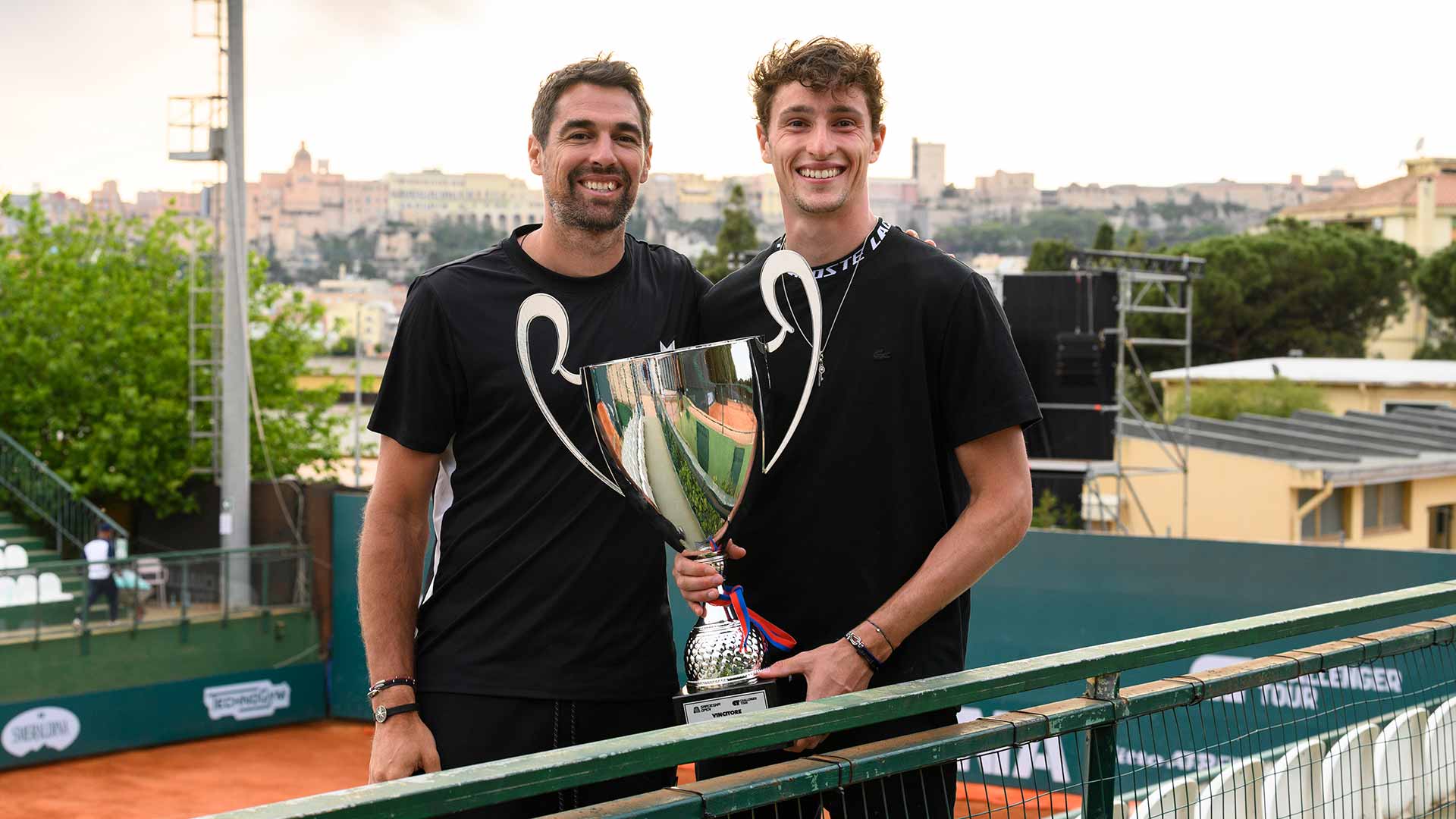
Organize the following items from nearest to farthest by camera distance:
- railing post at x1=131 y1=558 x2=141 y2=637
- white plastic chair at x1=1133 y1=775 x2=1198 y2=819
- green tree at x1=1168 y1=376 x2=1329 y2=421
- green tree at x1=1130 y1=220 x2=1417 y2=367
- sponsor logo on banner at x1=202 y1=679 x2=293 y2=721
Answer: white plastic chair at x1=1133 y1=775 x2=1198 y2=819 < railing post at x1=131 y1=558 x2=141 y2=637 < sponsor logo on banner at x1=202 y1=679 x2=293 y2=721 < green tree at x1=1168 y1=376 x2=1329 y2=421 < green tree at x1=1130 y1=220 x2=1417 y2=367

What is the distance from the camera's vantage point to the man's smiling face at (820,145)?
219 centimetres

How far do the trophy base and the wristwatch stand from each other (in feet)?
1.49

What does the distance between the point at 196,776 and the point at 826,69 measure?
1249 cm

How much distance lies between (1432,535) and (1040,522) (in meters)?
7.55

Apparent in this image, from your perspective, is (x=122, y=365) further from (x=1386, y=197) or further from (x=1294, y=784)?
(x=1386, y=197)

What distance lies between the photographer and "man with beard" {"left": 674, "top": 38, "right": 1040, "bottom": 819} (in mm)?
2129

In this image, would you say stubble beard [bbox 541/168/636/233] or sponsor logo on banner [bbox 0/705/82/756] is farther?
sponsor logo on banner [bbox 0/705/82/756]

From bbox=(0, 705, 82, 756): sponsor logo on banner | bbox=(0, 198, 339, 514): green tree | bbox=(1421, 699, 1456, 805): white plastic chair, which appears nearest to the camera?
bbox=(1421, 699, 1456, 805): white plastic chair

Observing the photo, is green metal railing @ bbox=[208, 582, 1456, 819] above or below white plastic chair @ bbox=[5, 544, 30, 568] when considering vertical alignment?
above

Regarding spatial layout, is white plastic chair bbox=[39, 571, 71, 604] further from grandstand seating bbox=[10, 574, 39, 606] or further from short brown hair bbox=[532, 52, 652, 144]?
short brown hair bbox=[532, 52, 652, 144]

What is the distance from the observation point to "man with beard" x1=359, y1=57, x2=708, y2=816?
2.23 m

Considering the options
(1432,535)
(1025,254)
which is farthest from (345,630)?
(1025,254)

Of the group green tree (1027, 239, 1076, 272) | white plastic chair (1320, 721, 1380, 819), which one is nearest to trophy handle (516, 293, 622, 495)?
white plastic chair (1320, 721, 1380, 819)

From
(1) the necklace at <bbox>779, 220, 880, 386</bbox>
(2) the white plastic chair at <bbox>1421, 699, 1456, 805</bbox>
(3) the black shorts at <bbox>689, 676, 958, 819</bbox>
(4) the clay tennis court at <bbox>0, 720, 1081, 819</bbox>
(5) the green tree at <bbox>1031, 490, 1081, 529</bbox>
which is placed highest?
(1) the necklace at <bbox>779, 220, 880, 386</bbox>
